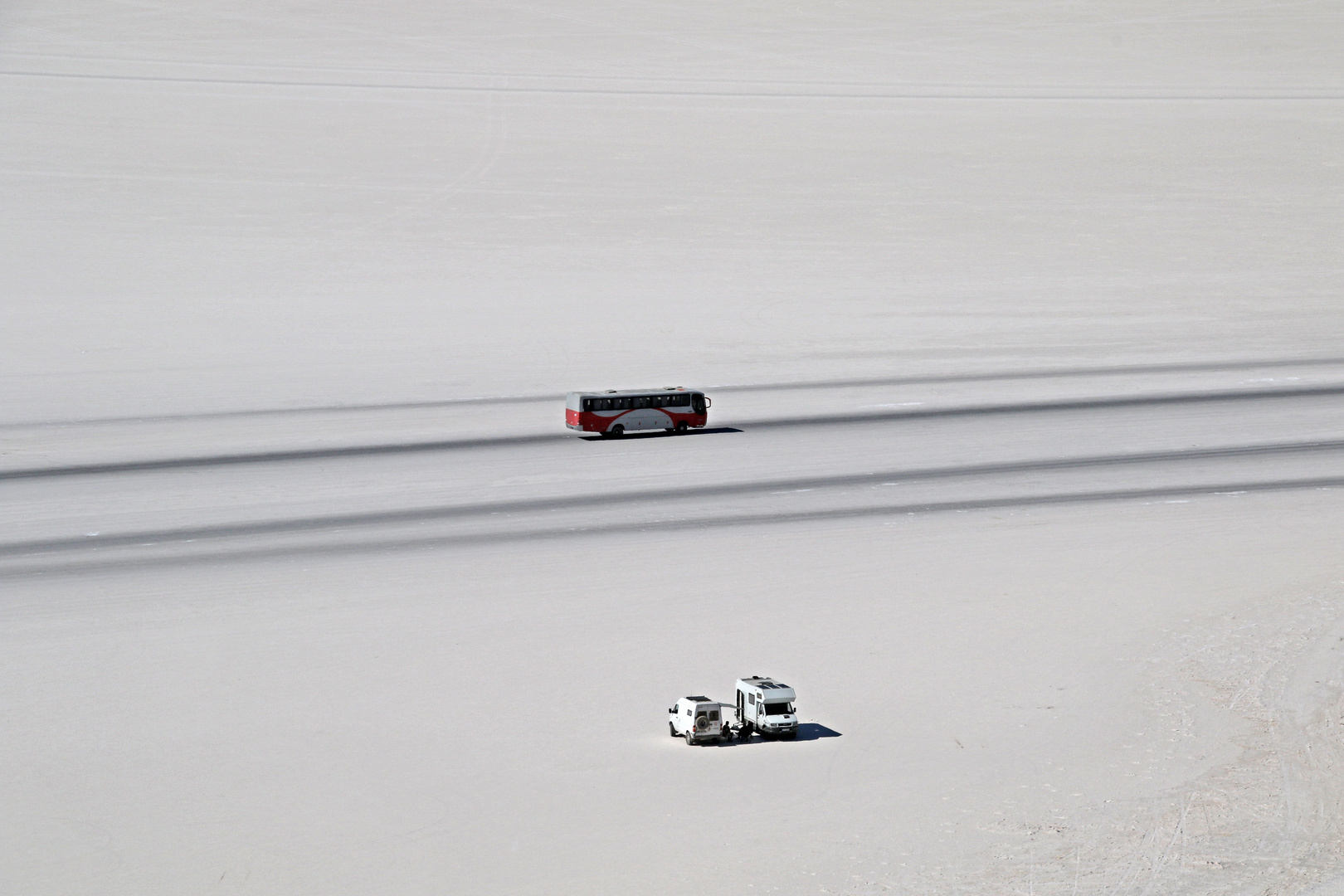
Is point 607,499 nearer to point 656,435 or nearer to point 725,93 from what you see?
point 656,435

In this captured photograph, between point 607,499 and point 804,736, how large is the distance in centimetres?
1276

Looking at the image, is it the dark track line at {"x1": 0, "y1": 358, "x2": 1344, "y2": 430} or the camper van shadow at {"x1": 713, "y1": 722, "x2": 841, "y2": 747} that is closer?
the camper van shadow at {"x1": 713, "y1": 722, "x2": 841, "y2": 747}

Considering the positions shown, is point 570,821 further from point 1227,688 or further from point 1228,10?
point 1228,10

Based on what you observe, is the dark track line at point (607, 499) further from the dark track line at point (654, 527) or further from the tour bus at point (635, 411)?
the tour bus at point (635, 411)

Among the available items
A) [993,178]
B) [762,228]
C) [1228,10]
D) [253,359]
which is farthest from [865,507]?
[1228,10]

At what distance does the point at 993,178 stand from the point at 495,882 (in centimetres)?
6016

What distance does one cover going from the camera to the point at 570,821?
1650 centimetres

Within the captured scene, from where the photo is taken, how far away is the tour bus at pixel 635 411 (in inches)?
1435

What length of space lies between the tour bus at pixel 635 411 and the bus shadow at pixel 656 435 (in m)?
0.13

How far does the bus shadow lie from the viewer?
3703cm

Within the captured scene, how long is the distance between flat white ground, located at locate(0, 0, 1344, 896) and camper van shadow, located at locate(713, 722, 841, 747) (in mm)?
137

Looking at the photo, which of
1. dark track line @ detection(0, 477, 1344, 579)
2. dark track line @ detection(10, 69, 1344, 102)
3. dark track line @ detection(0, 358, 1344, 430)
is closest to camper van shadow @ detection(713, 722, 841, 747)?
dark track line @ detection(0, 477, 1344, 579)

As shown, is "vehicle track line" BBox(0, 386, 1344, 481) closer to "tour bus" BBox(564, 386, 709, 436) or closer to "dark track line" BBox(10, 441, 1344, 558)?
"tour bus" BBox(564, 386, 709, 436)

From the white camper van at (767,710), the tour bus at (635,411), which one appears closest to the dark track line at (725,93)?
the tour bus at (635,411)
